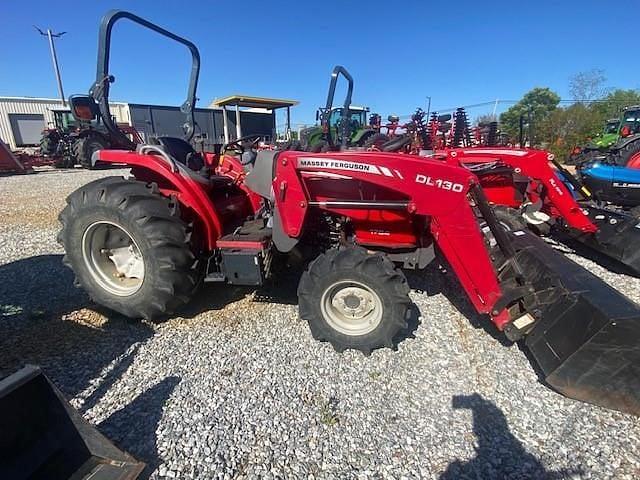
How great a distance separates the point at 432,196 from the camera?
263 centimetres

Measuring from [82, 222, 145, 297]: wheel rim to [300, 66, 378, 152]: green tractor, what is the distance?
2.18 metres

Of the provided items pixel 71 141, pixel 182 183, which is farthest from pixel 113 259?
pixel 71 141

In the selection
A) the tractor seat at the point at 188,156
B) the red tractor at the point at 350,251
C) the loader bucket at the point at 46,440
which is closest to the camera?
the loader bucket at the point at 46,440

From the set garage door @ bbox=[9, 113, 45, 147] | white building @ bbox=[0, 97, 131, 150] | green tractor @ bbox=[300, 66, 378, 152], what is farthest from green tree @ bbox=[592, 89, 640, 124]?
garage door @ bbox=[9, 113, 45, 147]

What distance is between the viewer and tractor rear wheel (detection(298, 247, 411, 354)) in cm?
269

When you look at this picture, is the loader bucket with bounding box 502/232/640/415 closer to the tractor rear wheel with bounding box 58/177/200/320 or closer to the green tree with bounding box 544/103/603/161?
the tractor rear wheel with bounding box 58/177/200/320

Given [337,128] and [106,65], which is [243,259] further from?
[337,128]

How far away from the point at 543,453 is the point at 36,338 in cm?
→ 375

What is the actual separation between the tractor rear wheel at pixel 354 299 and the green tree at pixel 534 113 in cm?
764

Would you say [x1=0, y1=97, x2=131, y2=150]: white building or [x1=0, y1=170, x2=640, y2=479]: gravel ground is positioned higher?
[x1=0, y1=97, x2=131, y2=150]: white building

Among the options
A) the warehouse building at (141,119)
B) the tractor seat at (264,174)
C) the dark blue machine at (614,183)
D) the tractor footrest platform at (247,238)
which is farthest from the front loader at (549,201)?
the warehouse building at (141,119)

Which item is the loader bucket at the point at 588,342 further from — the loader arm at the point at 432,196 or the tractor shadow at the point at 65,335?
the tractor shadow at the point at 65,335

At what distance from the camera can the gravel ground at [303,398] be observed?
1937mm

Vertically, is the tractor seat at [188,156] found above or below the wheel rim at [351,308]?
above
